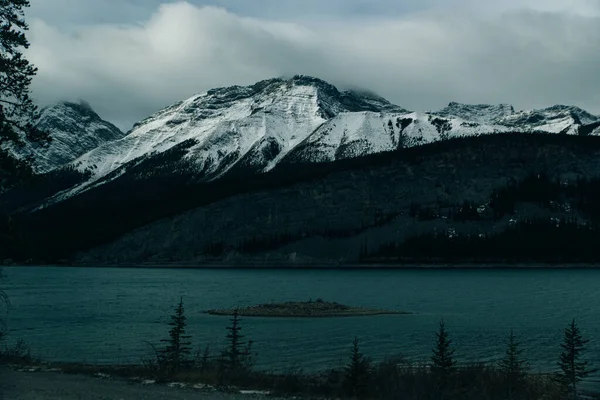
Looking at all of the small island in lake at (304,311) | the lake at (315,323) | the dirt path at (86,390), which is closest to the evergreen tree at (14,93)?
the dirt path at (86,390)

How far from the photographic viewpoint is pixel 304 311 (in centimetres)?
9112

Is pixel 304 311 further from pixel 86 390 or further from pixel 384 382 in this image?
pixel 86 390

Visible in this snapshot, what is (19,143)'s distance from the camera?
27594 mm

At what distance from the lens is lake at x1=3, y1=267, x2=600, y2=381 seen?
56.1 metres

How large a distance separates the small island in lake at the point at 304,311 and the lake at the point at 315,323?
413cm

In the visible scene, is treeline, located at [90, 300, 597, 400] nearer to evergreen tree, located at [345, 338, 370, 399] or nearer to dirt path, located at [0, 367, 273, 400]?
evergreen tree, located at [345, 338, 370, 399]

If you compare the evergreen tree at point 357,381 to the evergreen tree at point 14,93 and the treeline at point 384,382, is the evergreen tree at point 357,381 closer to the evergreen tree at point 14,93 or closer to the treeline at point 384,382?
the treeline at point 384,382

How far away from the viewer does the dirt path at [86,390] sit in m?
25.8


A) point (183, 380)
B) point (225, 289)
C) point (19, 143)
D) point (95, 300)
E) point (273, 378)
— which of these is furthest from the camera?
point (225, 289)

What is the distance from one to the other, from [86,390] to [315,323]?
177 ft

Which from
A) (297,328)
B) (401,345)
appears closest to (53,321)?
(297,328)

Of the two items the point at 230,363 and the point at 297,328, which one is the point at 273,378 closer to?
the point at 230,363

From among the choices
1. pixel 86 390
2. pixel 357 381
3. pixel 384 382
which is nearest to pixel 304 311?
pixel 384 382

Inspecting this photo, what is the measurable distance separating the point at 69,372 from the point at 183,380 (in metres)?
6.44
